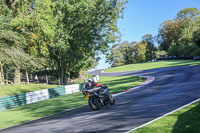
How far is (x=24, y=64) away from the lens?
27578 millimetres

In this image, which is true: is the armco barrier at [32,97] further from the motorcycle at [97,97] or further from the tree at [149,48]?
the tree at [149,48]

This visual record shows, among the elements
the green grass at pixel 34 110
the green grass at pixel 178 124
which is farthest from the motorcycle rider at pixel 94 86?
the green grass at pixel 178 124

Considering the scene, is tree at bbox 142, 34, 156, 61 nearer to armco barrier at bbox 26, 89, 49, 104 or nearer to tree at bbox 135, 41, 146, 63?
tree at bbox 135, 41, 146, 63

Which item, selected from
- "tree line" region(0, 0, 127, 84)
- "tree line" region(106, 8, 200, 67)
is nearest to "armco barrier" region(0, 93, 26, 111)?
"tree line" region(0, 0, 127, 84)

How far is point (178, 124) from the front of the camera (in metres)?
6.12

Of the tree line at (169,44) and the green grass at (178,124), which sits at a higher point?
the tree line at (169,44)

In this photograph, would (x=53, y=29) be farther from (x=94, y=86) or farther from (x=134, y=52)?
(x=134, y=52)

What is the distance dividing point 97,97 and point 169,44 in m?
90.9

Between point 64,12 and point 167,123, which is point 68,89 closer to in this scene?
point 64,12

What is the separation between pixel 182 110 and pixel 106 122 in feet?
10.1

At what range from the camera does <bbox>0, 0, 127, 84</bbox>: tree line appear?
25375mm

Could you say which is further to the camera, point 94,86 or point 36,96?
point 36,96

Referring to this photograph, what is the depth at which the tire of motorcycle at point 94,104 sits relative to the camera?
33.9ft

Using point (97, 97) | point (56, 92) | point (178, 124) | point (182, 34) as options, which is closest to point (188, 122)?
point (178, 124)
